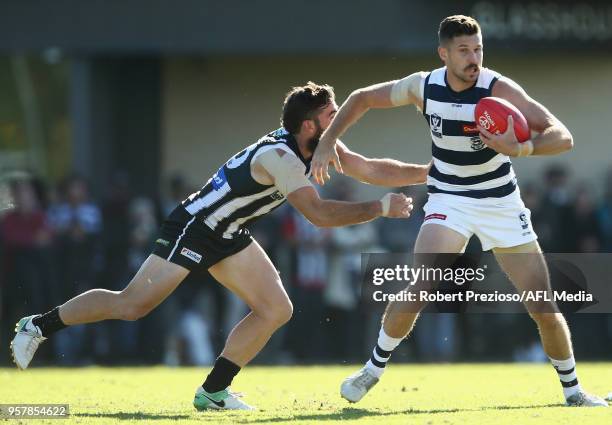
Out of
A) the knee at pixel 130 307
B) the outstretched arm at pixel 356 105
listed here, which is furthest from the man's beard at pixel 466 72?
the knee at pixel 130 307

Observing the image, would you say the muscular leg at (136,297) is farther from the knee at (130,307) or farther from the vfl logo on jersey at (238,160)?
the vfl logo on jersey at (238,160)

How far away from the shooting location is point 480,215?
25.3 feet

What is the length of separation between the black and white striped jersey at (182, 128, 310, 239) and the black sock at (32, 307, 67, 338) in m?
1.19

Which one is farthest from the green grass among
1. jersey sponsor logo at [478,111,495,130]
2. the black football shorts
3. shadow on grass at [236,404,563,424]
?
jersey sponsor logo at [478,111,495,130]

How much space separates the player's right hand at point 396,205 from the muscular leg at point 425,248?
0.33m

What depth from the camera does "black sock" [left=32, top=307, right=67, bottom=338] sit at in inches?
320

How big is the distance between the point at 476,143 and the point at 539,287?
1013mm

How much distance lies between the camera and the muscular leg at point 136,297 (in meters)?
7.90

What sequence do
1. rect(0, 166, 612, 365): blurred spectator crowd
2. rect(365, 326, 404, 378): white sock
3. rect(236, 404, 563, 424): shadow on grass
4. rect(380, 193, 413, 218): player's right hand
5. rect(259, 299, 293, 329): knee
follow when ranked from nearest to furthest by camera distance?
1. rect(236, 404, 563, 424): shadow on grass
2. rect(380, 193, 413, 218): player's right hand
3. rect(365, 326, 404, 378): white sock
4. rect(259, 299, 293, 329): knee
5. rect(0, 166, 612, 365): blurred spectator crowd

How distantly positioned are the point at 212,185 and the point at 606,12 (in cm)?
899

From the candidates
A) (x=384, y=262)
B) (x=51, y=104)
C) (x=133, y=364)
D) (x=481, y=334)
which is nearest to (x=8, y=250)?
(x=133, y=364)

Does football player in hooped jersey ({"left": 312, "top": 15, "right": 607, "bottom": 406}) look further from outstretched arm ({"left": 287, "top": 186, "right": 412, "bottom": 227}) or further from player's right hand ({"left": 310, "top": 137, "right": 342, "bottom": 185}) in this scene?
outstretched arm ({"left": 287, "top": 186, "right": 412, "bottom": 227})

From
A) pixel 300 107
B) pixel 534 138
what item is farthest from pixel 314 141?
pixel 534 138

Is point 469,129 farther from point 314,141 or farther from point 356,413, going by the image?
point 356,413
